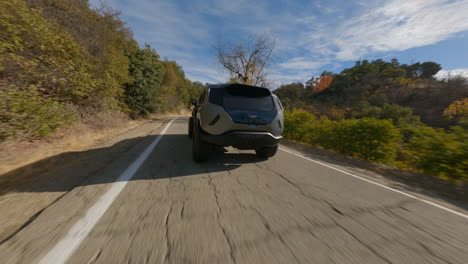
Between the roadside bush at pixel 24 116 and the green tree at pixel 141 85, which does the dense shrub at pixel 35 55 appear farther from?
the green tree at pixel 141 85

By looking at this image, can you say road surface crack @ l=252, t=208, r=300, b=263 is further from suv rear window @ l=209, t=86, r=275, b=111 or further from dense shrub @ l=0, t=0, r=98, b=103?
dense shrub @ l=0, t=0, r=98, b=103

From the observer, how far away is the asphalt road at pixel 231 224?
135 centimetres

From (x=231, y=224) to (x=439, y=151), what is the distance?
17.7 ft

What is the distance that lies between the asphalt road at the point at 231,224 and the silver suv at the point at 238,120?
0.73m

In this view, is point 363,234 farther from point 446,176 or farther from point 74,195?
point 446,176

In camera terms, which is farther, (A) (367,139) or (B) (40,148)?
(A) (367,139)

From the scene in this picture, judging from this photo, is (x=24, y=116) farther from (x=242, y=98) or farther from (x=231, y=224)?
(x=231, y=224)

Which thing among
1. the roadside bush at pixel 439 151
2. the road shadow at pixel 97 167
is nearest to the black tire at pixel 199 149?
the road shadow at pixel 97 167

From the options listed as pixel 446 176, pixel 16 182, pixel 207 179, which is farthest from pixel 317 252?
pixel 446 176

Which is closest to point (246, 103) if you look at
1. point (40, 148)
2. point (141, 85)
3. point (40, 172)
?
point (40, 172)

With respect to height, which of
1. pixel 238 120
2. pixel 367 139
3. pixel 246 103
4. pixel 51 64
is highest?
pixel 51 64

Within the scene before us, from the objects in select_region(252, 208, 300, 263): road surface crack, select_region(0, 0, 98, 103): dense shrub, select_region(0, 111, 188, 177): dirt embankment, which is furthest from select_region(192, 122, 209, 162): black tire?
select_region(0, 0, 98, 103): dense shrub

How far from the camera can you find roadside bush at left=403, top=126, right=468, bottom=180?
138 inches

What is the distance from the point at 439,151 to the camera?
3883 mm
